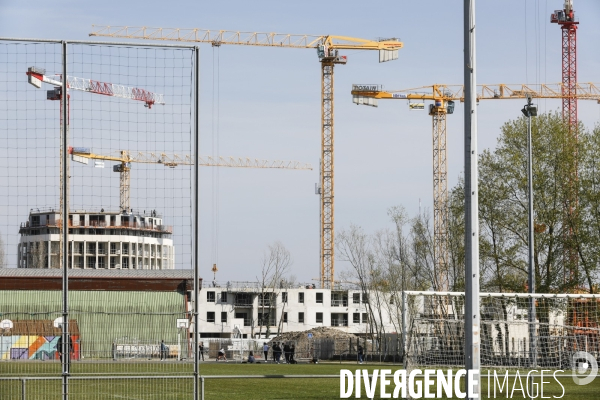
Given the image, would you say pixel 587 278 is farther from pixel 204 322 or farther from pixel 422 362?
pixel 204 322

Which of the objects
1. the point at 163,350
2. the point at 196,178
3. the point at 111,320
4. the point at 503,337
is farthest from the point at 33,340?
the point at 503,337

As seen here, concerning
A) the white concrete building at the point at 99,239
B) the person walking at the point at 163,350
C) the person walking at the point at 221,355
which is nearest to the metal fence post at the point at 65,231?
the white concrete building at the point at 99,239

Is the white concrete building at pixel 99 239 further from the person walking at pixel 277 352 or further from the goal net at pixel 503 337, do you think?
the person walking at pixel 277 352

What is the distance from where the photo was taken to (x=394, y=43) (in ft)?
431

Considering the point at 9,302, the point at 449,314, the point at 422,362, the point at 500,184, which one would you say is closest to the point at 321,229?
the point at 500,184

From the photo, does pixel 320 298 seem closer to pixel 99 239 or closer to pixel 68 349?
pixel 99 239

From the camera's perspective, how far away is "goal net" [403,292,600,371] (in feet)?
82.0

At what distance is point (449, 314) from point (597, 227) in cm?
2131

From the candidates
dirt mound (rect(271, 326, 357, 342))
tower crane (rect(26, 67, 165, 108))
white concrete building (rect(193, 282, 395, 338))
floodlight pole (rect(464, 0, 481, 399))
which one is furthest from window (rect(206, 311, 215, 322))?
floodlight pole (rect(464, 0, 481, 399))

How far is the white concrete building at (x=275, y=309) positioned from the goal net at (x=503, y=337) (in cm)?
8915

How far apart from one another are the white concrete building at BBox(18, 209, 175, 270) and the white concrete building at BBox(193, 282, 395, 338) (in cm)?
1081

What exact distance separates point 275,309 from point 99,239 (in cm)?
4549

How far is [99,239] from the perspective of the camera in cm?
15600

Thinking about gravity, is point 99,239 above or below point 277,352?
above
